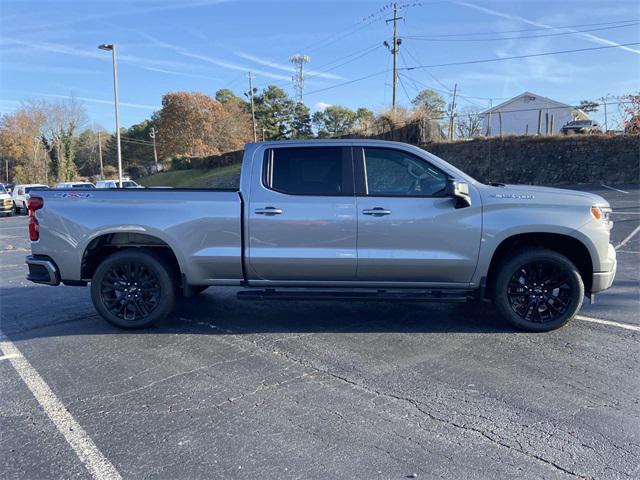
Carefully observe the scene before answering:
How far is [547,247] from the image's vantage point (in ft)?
17.3

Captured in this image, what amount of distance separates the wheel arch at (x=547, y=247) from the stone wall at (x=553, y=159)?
20330mm

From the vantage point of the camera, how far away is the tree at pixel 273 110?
70.0 m

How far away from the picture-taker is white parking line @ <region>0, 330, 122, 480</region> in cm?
293

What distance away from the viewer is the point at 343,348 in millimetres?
4789

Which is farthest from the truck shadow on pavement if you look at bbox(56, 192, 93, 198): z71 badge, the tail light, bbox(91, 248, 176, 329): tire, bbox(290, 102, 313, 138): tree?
bbox(290, 102, 313, 138): tree

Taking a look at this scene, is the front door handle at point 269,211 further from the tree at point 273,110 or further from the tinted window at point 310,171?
the tree at point 273,110

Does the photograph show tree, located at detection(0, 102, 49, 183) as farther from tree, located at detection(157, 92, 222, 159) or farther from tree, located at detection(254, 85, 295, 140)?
tree, located at detection(254, 85, 295, 140)

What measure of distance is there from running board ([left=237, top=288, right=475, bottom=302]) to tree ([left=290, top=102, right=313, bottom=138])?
2612 inches

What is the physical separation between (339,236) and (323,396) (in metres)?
1.80

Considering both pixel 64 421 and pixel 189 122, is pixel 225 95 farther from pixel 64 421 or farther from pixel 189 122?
pixel 64 421

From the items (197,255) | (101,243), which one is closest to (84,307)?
(101,243)

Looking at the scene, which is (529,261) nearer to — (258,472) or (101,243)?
(258,472)

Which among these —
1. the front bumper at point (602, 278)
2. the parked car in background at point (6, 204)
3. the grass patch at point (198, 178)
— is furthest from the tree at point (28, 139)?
the front bumper at point (602, 278)

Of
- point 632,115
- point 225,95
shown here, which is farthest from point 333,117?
point 632,115
